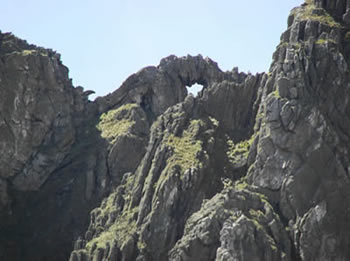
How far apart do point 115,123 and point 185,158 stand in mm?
47548

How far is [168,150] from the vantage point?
134 metres

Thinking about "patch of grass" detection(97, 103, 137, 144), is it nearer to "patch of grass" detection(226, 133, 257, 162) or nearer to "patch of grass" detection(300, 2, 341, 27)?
"patch of grass" detection(226, 133, 257, 162)

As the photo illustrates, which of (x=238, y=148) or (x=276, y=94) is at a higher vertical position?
(x=276, y=94)

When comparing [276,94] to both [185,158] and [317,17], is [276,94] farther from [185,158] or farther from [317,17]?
[185,158]

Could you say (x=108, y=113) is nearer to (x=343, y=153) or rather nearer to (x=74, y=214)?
(x=74, y=214)

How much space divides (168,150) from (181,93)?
155 feet

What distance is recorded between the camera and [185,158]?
426 feet

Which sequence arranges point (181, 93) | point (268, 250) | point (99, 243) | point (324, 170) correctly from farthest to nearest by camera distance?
point (181, 93) < point (99, 243) < point (324, 170) < point (268, 250)

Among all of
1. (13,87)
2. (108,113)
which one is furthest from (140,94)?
(13,87)

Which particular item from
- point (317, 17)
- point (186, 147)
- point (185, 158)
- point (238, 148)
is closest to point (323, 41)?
point (317, 17)

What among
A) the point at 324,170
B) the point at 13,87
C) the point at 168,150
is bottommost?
the point at 324,170

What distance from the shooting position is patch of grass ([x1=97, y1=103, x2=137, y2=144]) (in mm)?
164500

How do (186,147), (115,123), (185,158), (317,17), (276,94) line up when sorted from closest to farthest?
1. (276,94)
2. (317,17)
3. (185,158)
4. (186,147)
5. (115,123)

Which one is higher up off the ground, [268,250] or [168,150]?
[168,150]
